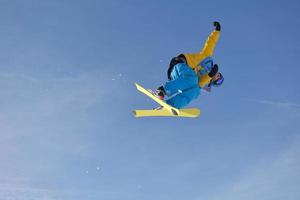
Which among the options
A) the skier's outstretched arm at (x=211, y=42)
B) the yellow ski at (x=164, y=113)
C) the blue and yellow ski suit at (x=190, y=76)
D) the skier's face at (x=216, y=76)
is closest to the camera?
the blue and yellow ski suit at (x=190, y=76)

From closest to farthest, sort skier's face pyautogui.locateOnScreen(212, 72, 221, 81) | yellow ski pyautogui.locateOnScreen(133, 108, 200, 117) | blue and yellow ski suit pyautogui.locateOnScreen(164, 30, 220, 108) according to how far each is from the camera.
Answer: blue and yellow ski suit pyautogui.locateOnScreen(164, 30, 220, 108), yellow ski pyautogui.locateOnScreen(133, 108, 200, 117), skier's face pyautogui.locateOnScreen(212, 72, 221, 81)

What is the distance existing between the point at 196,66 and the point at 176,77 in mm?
800

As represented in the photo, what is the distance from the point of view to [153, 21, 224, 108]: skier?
14.9m

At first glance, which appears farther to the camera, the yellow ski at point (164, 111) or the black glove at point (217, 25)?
the black glove at point (217, 25)

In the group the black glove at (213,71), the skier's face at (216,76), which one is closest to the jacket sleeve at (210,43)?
the black glove at (213,71)

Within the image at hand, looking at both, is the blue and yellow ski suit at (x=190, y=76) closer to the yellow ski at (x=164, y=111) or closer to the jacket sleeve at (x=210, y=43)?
the jacket sleeve at (x=210, y=43)

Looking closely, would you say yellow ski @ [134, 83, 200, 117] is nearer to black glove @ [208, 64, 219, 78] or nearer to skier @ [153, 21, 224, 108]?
skier @ [153, 21, 224, 108]

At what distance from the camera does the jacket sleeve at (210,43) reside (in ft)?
51.3

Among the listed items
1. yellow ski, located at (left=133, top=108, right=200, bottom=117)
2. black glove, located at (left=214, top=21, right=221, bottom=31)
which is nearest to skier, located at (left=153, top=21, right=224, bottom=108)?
black glove, located at (left=214, top=21, right=221, bottom=31)

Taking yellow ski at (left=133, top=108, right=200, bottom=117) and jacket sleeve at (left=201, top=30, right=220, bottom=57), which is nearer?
yellow ski at (left=133, top=108, right=200, bottom=117)

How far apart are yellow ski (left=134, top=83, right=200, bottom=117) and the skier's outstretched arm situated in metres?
1.88

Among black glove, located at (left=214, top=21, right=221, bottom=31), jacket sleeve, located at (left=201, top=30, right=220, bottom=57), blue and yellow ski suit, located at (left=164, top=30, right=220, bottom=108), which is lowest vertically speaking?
blue and yellow ski suit, located at (left=164, top=30, right=220, bottom=108)

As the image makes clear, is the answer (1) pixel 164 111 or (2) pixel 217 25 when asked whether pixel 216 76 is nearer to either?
(2) pixel 217 25

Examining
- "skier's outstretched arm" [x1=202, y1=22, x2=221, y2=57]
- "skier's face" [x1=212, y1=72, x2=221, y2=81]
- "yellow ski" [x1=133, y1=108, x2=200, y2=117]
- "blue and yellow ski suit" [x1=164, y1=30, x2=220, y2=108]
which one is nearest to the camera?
"blue and yellow ski suit" [x1=164, y1=30, x2=220, y2=108]
